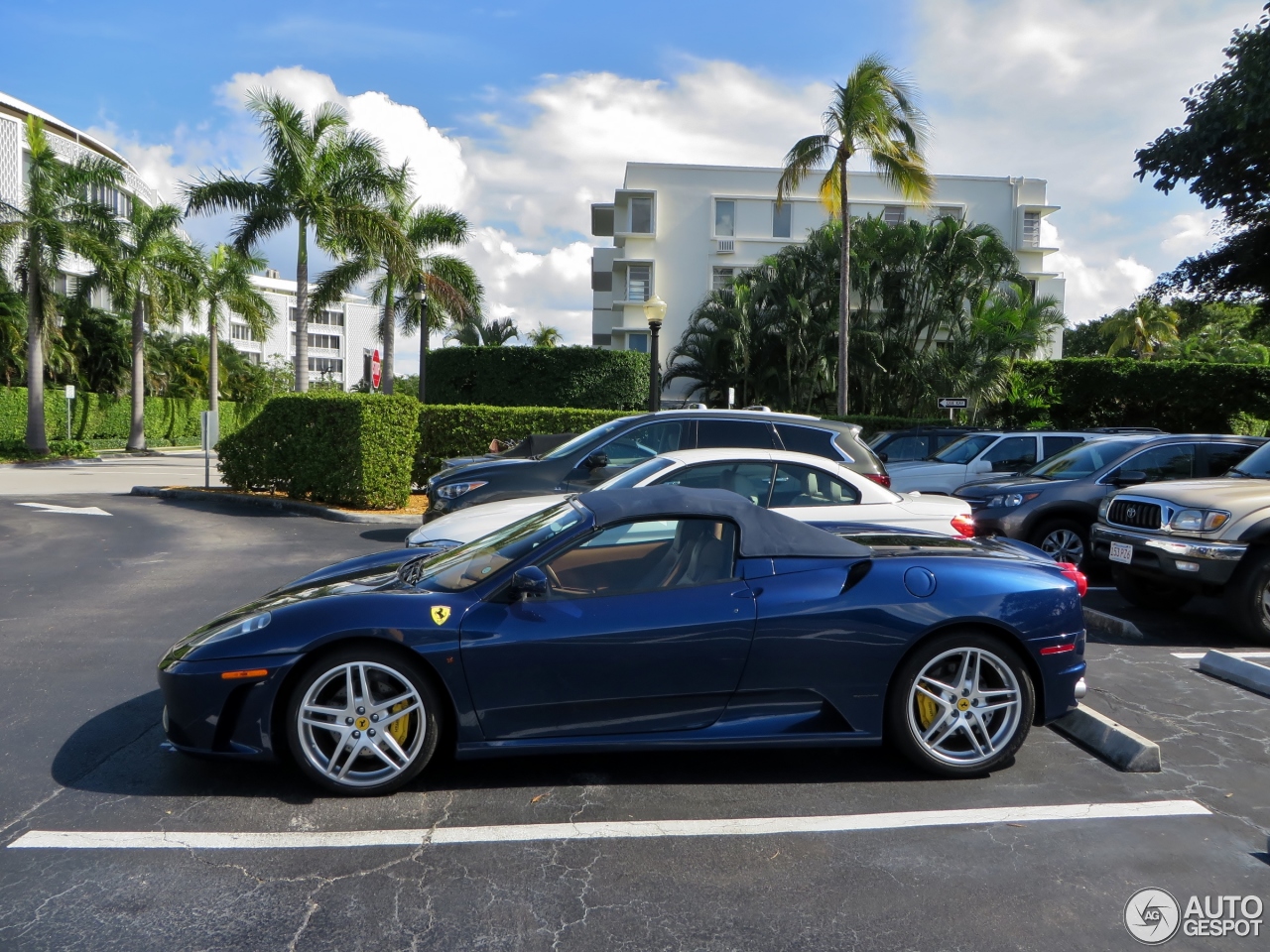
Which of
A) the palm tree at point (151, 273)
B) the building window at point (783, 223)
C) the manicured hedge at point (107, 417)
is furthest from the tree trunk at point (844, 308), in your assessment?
the manicured hedge at point (107, 417)

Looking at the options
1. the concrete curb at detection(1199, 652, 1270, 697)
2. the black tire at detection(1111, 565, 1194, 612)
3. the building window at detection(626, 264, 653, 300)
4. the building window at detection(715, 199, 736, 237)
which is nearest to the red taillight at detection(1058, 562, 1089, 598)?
the concrete curb at detection(1199, 652, 1270, 697)

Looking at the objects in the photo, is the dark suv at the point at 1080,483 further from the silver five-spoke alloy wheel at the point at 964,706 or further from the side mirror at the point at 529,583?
the side mirror at the point at 529,583

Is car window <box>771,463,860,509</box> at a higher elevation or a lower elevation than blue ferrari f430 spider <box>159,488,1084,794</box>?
higher

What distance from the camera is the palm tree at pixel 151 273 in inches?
1368

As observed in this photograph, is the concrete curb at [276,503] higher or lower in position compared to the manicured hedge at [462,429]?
lower

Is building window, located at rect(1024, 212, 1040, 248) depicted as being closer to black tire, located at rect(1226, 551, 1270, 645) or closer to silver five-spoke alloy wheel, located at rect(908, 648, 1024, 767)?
black tire, located at rect(1226, 551, 1270, 645)

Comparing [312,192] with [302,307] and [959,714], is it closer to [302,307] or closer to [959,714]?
[302,307]

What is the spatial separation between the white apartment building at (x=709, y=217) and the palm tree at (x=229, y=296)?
47.6 feet

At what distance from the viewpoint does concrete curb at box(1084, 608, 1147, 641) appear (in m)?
7.41

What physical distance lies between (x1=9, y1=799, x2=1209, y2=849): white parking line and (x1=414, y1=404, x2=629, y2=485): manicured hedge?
46.5 ft

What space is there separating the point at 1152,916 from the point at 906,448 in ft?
47.3

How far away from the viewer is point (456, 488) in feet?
33.1

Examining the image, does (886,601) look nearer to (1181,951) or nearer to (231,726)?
(1181,951)

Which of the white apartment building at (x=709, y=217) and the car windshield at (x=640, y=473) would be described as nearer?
the car windshield at (x=640, y=473)
